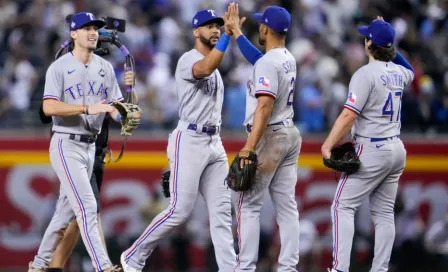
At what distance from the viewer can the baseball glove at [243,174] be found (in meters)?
9.27

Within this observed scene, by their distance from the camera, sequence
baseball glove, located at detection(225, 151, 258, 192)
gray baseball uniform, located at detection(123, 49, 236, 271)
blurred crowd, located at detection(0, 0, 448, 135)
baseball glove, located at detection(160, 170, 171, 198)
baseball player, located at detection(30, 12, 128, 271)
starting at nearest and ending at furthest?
1. baseball glove, located at detection(225, 151, 258, 192)
2. gray baseball uniform, located at detection(123, 49, 236, 271)
3. baseball player, located at detection(30, 12, 128, 271)
4. baseball glove, located at detection(160, 170, 171, 198)
5. blurred crowd, located at detection(0, 0, 448, 135)

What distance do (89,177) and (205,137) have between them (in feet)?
4.18

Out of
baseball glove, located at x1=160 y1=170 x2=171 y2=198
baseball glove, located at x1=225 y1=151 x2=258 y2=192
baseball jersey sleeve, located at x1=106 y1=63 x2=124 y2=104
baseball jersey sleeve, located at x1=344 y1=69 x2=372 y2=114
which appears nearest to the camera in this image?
baseball glove, located at x1=225 y1=151 x2=258 y2=192

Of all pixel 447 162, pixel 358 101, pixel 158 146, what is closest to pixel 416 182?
pixel 447 162

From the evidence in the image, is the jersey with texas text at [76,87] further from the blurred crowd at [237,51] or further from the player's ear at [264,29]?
the blurred crowd at [237,51]

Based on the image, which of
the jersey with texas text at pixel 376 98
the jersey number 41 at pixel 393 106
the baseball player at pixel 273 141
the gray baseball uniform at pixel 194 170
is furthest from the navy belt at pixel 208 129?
the jersey number 41 at pixel 393 106

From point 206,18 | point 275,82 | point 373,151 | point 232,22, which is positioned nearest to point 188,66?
point 206,18

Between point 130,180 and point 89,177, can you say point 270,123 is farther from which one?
point 130,180

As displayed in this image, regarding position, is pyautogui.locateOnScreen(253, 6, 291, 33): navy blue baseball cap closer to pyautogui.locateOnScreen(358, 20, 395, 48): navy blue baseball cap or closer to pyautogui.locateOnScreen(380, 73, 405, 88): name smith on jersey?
pyautogui.locateOnScreen(358, 20, 395, 48): navy blue baseball cap

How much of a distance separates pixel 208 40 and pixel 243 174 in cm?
142

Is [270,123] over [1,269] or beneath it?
over

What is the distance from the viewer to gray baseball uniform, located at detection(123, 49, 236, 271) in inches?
383

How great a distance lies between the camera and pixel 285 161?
9.76 metres

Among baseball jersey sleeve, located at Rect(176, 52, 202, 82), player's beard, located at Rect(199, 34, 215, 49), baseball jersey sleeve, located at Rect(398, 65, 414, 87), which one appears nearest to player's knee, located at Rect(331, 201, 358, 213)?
baseball jersey sleeve, located at Rect(398, 65, 414, 87)
